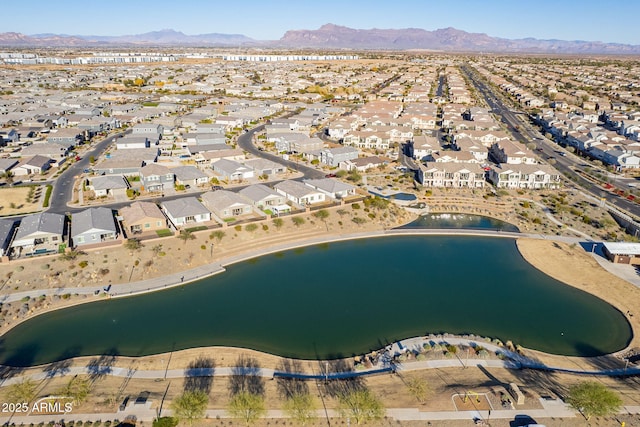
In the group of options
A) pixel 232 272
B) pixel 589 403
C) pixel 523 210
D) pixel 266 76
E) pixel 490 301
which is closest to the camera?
pixel 589 403

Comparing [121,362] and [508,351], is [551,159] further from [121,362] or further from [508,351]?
[121,362]

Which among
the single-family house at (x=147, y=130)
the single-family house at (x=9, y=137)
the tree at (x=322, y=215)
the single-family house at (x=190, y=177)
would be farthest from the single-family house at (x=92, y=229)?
the single-family house at (x=9, y=137)

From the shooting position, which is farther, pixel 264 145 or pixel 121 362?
pixel 264 145

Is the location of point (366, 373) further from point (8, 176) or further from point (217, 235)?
point (8, 176)

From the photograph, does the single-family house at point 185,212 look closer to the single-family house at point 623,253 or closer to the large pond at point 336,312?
the large pond at point 336,312

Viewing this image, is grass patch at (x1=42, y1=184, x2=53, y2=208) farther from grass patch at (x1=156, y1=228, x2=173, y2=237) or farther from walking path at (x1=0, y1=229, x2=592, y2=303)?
walking path at (x1=0, y1=229, x2=592, y2=303)

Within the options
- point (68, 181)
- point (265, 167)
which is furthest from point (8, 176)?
point (265, 167)

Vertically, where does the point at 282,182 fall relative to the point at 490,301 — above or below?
above

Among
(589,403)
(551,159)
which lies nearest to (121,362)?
(589,403)
